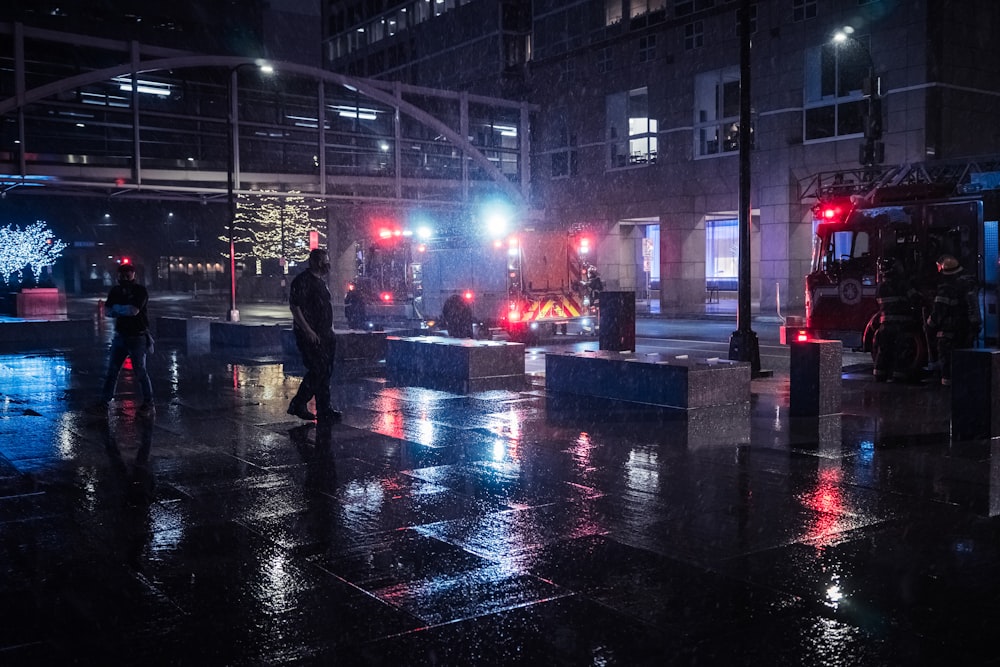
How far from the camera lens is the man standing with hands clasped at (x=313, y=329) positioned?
11758mm

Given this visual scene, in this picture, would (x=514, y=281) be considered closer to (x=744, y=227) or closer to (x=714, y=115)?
(x=744, y=227)

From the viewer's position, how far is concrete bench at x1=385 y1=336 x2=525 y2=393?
1566 centimetres

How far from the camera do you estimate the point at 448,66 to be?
56.8 m

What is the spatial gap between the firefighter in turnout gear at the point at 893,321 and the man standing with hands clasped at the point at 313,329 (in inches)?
342

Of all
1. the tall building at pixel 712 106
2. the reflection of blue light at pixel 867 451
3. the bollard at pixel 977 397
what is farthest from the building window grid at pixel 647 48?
the reflection of blue light at pixel 867 451

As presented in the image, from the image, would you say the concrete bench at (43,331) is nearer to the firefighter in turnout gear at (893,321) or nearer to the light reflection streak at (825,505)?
the firefighter in turnout gear at (893,321)

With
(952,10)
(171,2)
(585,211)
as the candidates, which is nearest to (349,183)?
(585,211)

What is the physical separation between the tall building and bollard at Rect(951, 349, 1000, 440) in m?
11.2

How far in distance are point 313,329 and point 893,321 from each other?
922cm

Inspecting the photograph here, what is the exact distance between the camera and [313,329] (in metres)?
11.9

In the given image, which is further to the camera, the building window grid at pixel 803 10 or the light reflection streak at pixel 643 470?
the building window grid at pixel 803 10

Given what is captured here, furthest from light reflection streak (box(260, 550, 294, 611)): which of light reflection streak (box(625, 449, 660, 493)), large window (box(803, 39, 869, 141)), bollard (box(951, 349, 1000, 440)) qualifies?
large window (box(803, 39, 869, 141))

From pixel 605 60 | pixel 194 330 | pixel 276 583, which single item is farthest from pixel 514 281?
pixel 605 60

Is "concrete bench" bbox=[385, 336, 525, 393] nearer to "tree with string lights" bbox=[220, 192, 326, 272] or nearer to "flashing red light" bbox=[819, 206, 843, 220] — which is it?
"flashing red light" bbox=[819, 206, 843, 220]
